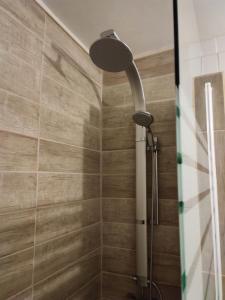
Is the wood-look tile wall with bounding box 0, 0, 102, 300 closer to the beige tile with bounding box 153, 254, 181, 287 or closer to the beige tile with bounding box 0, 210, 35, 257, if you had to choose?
the beige tile with bounding box 0, 210, 35, 257

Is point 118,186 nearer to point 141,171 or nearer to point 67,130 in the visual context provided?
point 141,171

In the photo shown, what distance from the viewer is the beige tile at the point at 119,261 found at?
114 centimetres

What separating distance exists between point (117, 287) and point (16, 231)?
701mm

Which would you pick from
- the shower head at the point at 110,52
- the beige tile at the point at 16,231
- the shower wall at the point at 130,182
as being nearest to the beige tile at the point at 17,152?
the beige tile at the point at 16,231

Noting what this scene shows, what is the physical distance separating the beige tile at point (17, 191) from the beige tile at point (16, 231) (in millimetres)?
30

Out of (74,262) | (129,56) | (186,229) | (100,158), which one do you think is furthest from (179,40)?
(74,262)

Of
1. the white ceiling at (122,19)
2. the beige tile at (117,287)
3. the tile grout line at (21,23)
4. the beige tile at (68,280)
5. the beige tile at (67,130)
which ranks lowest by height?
the beige tile at (117,287)

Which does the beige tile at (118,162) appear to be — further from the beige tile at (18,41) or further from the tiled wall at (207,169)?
the beige tile at (18,41)

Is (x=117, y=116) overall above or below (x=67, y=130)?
above

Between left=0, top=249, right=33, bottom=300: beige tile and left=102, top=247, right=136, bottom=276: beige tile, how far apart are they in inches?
19.9

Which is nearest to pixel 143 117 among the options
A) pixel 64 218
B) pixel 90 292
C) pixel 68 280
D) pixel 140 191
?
pixel 140 191

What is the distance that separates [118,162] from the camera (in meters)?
1.25

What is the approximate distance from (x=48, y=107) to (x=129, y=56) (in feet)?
1.30

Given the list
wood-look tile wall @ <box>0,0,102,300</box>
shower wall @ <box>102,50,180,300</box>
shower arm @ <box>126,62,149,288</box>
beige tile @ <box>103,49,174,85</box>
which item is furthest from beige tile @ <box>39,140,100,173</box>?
beige tile @ <box>103,49,174,85</box>
